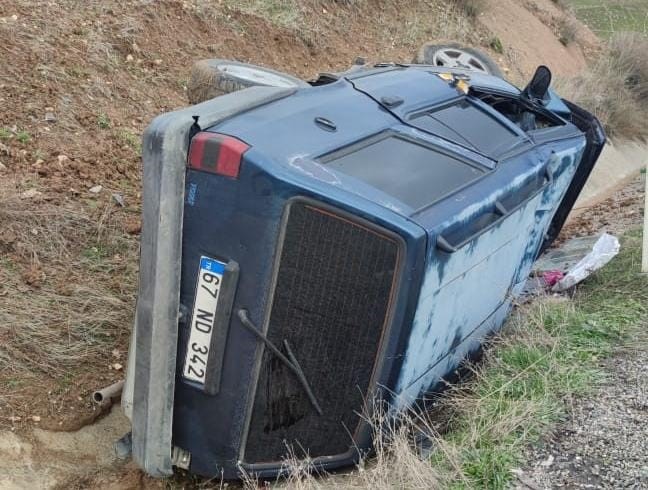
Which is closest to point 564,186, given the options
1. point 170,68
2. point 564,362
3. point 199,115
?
point 564,362

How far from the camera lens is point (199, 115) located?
3486 millimetres

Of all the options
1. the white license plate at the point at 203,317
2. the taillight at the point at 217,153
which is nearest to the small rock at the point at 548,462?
the white license plate at the point at 203,317

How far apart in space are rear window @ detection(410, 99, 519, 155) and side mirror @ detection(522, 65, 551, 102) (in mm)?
1045

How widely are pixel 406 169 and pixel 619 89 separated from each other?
921 cm

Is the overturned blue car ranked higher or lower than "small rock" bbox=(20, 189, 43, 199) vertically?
higher

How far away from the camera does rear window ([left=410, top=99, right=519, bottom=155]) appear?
437 cm

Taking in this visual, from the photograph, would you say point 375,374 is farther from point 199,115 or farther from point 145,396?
point 199,115

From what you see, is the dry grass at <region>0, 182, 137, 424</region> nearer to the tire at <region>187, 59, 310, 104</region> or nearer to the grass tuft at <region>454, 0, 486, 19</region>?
the tire at <region>187, 59, 310, 104</region>

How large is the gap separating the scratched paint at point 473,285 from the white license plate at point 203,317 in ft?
2.89

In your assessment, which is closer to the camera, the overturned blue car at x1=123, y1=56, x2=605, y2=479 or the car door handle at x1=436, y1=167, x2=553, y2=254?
the overturned blue car at x1=123, y1=56, x2=605, y2=479

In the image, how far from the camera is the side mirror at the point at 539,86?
5.73 m

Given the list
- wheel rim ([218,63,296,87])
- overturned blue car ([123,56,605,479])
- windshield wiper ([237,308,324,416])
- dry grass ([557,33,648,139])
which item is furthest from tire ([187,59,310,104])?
dry grass ([557,33,648,139])

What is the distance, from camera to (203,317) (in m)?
3.47

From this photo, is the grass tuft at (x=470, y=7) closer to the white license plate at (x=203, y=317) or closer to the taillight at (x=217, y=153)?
the taillight at (x=217, y=153)
